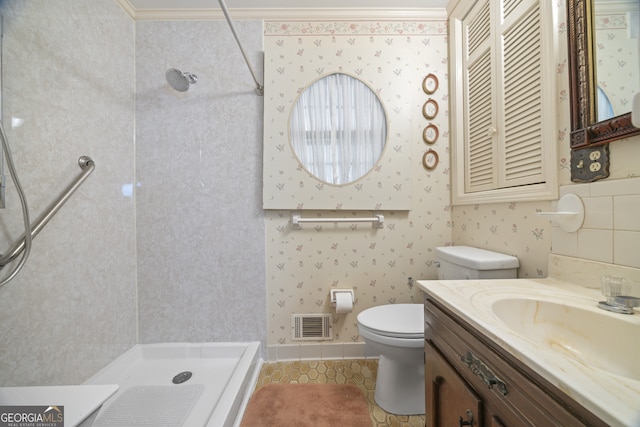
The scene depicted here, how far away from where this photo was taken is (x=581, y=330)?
63 cm

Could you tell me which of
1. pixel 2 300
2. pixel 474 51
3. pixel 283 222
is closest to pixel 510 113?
pixel 474 51

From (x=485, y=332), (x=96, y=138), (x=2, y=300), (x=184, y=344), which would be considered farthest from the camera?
(x=184, y=344)

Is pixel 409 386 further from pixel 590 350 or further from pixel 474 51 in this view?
pixel 474 51

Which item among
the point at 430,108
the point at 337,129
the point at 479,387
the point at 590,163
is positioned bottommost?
the point at 479,387

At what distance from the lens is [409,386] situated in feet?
3.88

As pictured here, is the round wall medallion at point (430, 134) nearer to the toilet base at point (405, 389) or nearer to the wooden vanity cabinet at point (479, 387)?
the wooden vanity cabinet at point (479, 387)

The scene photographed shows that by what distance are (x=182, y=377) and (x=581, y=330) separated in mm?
1839

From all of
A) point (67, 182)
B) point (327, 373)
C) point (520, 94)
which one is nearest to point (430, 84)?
point (520, 94)

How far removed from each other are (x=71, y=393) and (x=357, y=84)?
6.28ft

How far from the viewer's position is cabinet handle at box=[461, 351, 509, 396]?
50 cm

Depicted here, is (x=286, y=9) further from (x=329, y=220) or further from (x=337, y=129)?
(x=329, y=220)

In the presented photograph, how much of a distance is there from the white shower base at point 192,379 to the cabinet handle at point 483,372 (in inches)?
39.4

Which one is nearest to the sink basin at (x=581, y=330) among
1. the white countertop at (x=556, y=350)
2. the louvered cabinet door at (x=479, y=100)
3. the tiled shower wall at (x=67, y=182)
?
the white countertop at (x=556, y=350)

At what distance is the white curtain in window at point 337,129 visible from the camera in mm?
1603
